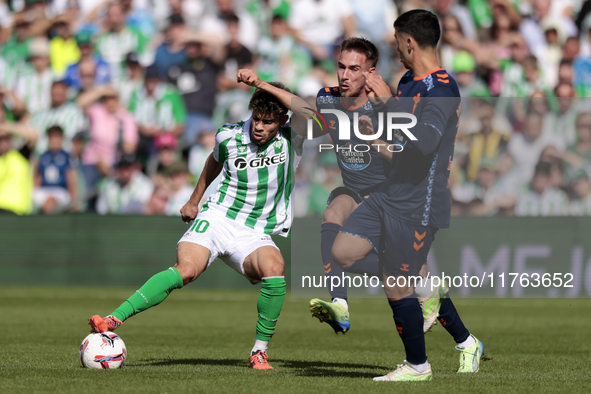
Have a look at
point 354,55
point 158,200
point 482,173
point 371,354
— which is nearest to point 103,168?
point 158,200

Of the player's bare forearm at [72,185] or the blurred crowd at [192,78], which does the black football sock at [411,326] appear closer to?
the blurred crowd at [192,78]

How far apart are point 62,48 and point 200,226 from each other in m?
9.76

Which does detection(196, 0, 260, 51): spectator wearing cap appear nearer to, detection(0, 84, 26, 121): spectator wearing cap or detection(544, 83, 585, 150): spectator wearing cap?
detection(0, 84, 26, 121): spectator wearing cap

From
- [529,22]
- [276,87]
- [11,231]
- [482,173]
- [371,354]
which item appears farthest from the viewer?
[529,22]

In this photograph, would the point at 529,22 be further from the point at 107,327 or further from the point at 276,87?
the point at 107,327

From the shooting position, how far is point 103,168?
42.5ft

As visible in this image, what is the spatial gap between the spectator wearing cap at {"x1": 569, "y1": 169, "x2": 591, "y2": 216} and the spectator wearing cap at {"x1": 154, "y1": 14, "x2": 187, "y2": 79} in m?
6.75

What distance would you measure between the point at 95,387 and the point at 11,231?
339 inches

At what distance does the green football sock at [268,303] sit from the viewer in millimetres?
5891

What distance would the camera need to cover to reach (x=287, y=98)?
224 inches

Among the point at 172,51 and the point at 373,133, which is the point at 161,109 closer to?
the point at 172,51

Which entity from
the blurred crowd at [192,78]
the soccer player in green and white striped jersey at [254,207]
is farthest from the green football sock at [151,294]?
the blurred crowd at [192,78]

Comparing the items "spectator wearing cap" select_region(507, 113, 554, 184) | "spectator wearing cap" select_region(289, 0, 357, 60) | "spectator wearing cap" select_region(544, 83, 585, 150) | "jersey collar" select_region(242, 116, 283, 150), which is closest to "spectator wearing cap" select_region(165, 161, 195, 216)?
"spectator wearing cap" select_region(289, 0, 357, 60)

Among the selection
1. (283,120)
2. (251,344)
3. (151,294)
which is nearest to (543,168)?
(251,344)
